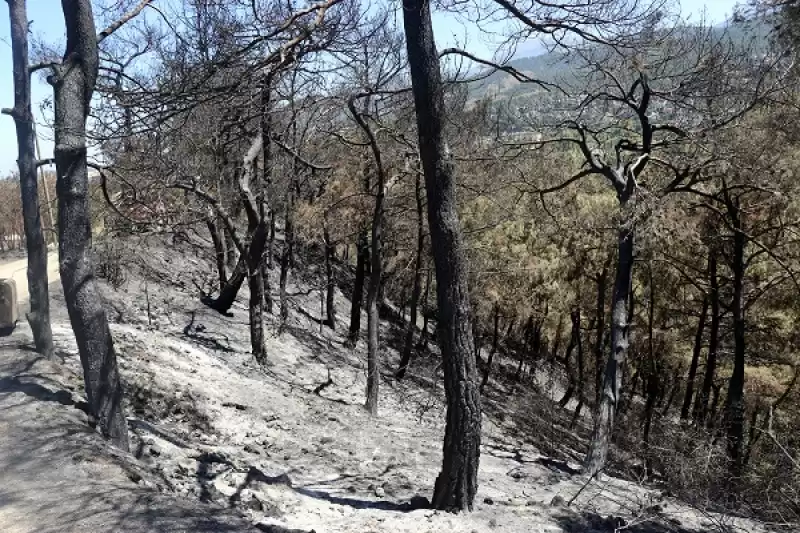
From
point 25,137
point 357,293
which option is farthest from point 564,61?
point 357,293

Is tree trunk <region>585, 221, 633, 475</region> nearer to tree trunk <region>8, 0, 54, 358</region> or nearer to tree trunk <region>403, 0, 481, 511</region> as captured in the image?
tree trunk <region>403, 0, 481, 511</region>

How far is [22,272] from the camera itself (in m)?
24.7

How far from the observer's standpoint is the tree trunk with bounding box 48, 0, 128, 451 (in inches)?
251

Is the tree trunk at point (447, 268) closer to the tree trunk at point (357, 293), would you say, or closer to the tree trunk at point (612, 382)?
the tree trunk at point (612, 382)

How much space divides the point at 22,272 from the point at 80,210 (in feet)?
68.7

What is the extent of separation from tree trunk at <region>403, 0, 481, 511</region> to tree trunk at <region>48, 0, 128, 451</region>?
3051 millimetres

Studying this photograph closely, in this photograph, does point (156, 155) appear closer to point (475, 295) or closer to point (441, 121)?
point (441, 121)

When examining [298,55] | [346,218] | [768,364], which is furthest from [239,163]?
[768,364]

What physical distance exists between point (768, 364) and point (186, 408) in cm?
1587

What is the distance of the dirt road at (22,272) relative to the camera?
1725cm

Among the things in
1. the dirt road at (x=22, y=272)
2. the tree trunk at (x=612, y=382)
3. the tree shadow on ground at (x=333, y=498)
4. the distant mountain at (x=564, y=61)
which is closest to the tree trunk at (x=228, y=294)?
the dirt road at (x=22, y=272)

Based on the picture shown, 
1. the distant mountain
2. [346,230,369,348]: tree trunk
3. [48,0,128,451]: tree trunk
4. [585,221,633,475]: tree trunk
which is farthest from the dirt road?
[585,221,633,475]: tree trunk

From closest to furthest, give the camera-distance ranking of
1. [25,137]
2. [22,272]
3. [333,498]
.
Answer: [333,498], [25,137], [22,272]

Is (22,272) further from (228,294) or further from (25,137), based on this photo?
(25,137)
